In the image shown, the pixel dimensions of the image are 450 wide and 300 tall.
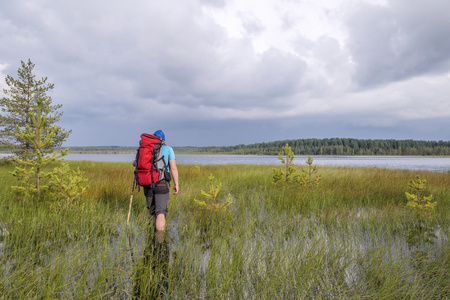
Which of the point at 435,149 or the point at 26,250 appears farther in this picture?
the point at 435,149

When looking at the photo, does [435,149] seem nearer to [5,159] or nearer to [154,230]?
[154,230]

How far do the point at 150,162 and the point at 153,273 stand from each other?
207cm

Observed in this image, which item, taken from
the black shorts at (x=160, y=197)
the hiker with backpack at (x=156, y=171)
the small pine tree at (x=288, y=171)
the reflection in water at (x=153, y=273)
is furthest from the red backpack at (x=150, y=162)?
the small pine tree at (x=288, y=171)

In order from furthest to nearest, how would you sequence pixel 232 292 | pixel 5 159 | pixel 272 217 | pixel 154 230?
pixel 5 159 → pixel 272 217 → pixel 154 230 → pixel 232 292

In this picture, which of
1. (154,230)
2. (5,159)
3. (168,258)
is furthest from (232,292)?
(5,159)

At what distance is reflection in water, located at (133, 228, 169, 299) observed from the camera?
2.60m

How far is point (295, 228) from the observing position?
16.2 feet

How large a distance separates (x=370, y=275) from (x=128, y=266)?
3.42m

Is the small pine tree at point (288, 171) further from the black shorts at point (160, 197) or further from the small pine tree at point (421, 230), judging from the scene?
the black shorts at point (160, 197)

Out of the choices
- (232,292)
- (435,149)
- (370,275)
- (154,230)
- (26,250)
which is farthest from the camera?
(435,149)

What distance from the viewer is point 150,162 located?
430cm

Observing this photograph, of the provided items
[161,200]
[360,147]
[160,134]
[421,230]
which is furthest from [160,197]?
[360,147]

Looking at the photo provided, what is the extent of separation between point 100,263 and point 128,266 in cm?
41

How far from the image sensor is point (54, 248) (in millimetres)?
3652
